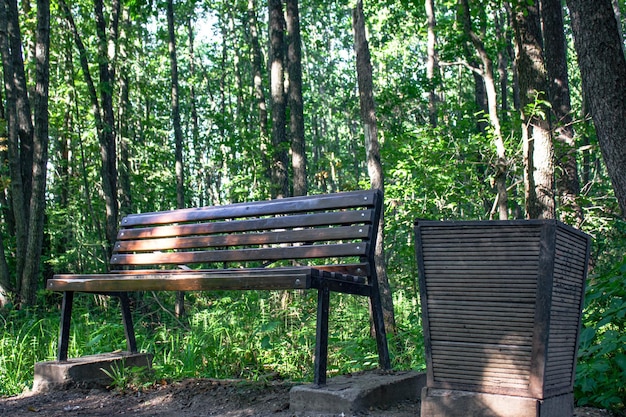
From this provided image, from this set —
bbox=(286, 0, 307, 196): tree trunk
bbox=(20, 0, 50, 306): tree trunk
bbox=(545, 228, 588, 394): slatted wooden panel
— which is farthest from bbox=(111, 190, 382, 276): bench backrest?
bbox=(286, 0, 307, 196): tree trunk

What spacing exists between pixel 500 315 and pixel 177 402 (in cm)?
223

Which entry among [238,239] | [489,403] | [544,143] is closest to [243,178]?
[544,143]

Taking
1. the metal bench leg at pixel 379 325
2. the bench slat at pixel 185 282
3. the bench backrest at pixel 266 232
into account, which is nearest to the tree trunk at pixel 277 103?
the bench backrest at pixel 266 232

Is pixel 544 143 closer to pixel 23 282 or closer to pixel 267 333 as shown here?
pixel 267 333

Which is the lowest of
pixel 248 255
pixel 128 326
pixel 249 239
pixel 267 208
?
pixel 128 326

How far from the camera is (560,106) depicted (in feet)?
32.4

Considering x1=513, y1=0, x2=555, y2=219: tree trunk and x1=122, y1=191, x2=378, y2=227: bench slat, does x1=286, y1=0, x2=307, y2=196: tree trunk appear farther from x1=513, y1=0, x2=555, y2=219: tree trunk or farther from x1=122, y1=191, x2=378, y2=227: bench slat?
x1=122, y1=191, x2=378, y2=227: bench slat

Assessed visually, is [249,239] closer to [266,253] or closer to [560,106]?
[266,253]

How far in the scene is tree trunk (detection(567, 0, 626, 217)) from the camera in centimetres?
464

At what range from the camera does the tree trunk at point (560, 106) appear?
30.0ft

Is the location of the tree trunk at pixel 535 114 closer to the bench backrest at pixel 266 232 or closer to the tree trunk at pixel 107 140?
the bench backrest at pixel 266 232

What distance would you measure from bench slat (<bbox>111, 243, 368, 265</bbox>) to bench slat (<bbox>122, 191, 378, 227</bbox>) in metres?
0.26

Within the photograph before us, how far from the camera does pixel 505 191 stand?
31.2ft

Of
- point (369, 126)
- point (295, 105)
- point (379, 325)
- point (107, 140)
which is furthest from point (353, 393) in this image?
point (107, 140)
